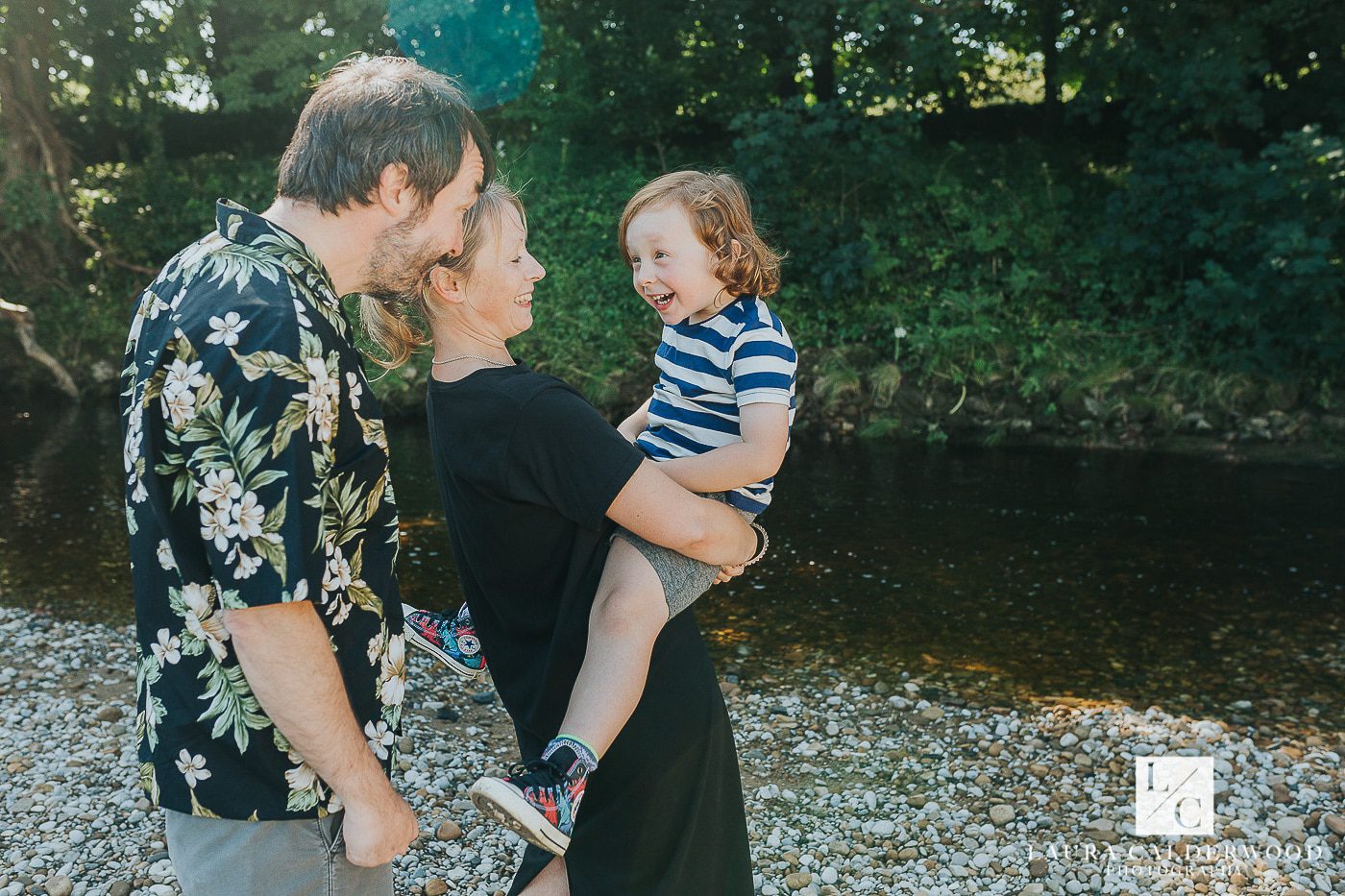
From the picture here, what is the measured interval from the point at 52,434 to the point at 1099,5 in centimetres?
1226

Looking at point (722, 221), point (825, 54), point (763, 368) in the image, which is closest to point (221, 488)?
point (763, 368)

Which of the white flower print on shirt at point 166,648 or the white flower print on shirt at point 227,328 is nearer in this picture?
the white flower print on shirt at point 227,328

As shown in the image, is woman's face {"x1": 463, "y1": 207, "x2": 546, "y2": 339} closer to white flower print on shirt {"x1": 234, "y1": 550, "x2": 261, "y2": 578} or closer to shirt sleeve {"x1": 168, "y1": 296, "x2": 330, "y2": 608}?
shirt sleeve {"x1": 168, "y1": 296, "x2": 330, "y2": 608}

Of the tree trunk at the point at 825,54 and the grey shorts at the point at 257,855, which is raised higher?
the tree trunk at the point at 825,54

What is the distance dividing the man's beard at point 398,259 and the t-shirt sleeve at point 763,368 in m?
0.92

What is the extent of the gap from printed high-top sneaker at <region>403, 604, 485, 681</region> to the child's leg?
48 cm

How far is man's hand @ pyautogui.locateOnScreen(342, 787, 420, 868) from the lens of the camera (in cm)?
159

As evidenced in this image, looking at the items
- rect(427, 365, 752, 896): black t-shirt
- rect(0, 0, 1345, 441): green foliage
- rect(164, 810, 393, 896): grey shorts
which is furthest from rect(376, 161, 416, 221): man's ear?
rect(0, 0, 1345, 441): green foliage

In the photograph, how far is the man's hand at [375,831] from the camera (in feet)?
5.20

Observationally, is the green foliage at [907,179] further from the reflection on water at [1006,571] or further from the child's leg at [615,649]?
the child's leg at [615,649]

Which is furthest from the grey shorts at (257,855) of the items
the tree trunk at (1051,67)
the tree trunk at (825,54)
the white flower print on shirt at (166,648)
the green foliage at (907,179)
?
the tree trunk at (1051,67)

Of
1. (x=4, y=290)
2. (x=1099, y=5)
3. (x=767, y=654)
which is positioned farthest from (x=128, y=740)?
(x=4, y=290)

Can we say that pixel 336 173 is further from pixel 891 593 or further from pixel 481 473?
pixel 891 593

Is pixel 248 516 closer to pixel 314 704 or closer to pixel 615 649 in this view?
pixel 314 704
